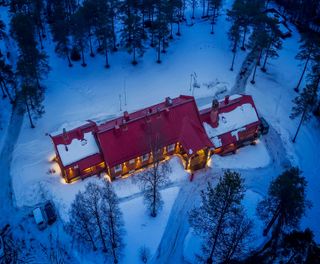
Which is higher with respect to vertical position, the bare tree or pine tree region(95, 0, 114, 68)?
pine tree region(95, 0, 114, 68)

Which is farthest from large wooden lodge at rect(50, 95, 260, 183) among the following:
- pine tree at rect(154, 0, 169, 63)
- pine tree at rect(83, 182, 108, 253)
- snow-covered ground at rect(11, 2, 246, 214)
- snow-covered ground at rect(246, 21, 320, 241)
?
pine tree at rect(154, 0, 169, 63)

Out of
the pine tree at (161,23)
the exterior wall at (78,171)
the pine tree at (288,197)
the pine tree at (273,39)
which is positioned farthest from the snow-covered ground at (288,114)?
the exterior wall at (78,171)

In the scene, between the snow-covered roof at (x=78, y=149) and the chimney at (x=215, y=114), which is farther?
the chimney at (x=215, y=114)

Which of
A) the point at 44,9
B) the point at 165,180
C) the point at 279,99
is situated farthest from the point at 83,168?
the point at 44,9

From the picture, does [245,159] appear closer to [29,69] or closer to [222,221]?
[222,221]

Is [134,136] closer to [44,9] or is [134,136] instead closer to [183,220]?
[183,220]

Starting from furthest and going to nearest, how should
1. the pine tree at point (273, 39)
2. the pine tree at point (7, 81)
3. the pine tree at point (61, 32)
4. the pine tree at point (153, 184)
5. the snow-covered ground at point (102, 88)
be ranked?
the pine tree at point (61, 32), the pine tree at point (273, 39), the pine tree at point (7, 81), the snow-covered ground at point (102, 88), the pine tree at point (153, 184)

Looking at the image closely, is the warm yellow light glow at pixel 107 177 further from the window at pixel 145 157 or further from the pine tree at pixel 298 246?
the pine tree at pixel 298 246

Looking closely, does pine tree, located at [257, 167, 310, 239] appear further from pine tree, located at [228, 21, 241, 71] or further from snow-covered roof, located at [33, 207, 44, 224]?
pine tree, located at [228, 21, 241, 71]
